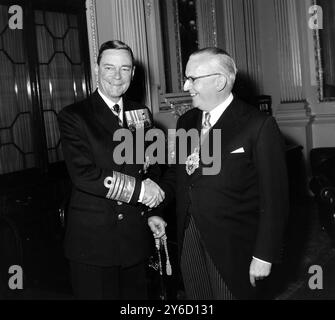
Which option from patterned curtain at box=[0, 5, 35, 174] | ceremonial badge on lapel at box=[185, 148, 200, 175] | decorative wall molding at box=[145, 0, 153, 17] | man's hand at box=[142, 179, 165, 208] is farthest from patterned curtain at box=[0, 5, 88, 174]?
ceremonial badge on lapel at box=[185, 148, 200, 175]

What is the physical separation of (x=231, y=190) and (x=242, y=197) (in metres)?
0.06

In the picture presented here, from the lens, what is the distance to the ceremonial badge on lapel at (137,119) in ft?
7.07

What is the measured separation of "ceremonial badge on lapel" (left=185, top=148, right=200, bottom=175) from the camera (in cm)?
191

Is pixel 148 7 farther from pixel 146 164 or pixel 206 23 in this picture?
pixel 146 164

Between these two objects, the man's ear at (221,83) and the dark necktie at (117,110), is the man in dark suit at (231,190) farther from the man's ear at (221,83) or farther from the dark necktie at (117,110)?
the dark necktie at (117,110)

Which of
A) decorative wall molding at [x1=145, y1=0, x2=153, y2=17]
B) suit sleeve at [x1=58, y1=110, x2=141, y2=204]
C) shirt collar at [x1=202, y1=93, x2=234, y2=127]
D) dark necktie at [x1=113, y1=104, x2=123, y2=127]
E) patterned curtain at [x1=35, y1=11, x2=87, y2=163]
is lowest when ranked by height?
suit sleeve at [x1=58, y1=110, x2=141, y2=204]

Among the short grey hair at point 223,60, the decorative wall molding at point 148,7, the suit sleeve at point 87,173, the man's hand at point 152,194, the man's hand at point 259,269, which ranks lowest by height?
the man's hand at point 259,269

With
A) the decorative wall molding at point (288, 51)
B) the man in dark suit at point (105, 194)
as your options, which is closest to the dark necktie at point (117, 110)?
the man in dark suit at point (105, 194)

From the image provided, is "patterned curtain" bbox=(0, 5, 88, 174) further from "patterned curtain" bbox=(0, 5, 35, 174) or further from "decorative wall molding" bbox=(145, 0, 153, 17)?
"decorative wall molding" bbox=(145, 0, 153, 17)

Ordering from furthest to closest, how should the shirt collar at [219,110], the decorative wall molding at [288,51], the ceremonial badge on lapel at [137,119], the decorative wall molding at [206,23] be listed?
the decorative wall molding at [288,51]
the decorative wall molding at [206,23]
the ceremonial badge on lapel at [137,119]
the shirt collar at [219,110]

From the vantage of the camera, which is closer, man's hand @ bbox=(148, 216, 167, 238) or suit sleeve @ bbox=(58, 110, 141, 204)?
suit sleeve @ bbox=(58, 110, 141, 204)

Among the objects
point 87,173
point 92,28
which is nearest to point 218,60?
point 87,173

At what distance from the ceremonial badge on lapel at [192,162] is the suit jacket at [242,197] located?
0.03m
